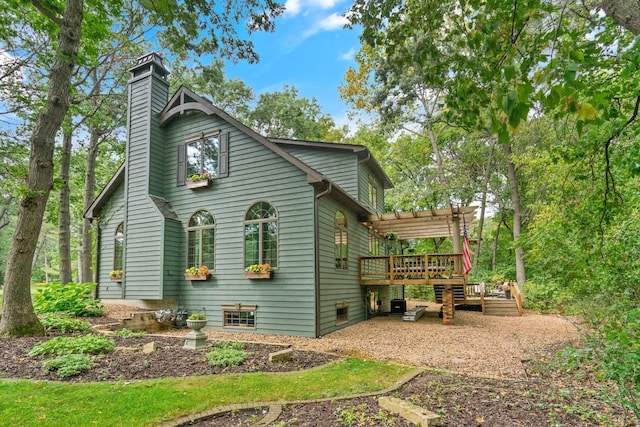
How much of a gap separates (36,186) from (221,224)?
4372mm

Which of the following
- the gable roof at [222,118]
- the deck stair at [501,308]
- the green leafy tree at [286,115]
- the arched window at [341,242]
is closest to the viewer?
the gable roof at [222,118]

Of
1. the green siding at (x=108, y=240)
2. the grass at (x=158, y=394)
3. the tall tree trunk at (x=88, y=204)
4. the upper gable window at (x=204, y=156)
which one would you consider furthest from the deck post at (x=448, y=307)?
the tall tree trunk at (x=88, y=204)

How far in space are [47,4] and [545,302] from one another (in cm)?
1963

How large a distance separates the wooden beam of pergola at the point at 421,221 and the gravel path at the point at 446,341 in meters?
3.35

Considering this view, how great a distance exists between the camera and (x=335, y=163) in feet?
43.7

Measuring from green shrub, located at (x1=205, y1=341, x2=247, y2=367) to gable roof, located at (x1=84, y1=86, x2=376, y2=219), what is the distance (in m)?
4.44

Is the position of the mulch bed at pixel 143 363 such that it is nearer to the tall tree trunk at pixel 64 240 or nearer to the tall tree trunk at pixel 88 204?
the tall tree trunk at pixel 64 240

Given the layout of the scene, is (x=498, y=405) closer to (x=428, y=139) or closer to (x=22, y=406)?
(x=22, y=406)

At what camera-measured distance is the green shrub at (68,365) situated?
4.86m

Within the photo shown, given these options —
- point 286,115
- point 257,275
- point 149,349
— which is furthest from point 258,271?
point 286,115

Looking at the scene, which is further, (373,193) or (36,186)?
(373,193)

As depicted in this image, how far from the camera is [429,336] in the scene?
885cm

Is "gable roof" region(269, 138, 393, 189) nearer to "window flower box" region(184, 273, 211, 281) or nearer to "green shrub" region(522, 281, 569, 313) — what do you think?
"window flower box" region(184, 273, 211, 281)

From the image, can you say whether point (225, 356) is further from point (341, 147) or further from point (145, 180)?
point (341, 147)
